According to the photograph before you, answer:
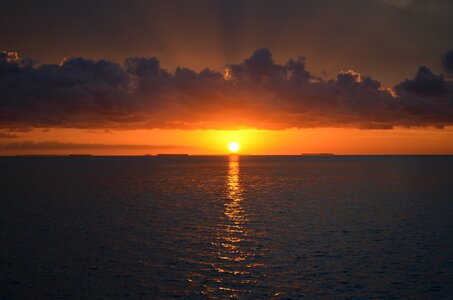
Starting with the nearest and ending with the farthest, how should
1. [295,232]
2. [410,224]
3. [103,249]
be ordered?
1. [103,249]
2. [295,232]
3. [410,224]

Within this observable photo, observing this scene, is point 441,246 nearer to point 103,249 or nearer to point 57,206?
point 103,249

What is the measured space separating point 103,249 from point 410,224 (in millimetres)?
41329

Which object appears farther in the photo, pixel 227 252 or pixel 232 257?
pixel 227 252

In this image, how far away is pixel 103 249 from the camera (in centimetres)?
4178

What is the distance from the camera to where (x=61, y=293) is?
28.9m

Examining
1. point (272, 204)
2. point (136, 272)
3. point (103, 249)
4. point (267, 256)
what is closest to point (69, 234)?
point (103, 249)

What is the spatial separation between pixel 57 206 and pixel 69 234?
30.4 m

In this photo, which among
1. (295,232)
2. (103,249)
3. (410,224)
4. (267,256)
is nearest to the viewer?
(267,256)

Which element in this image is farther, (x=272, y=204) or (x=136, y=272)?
(x=272, y=204)

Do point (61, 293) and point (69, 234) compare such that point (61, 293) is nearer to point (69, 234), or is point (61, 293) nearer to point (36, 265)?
point (36, 265)

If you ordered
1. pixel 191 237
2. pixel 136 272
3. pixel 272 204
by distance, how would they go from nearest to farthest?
pixel 136 272, pixel 191 237, pixel 272 204

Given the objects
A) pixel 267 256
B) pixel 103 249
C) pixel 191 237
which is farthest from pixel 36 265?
pixel 267 256

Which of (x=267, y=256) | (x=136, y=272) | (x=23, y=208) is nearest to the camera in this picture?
(x=136, y=272)

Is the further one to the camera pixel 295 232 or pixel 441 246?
pixel 295 232
